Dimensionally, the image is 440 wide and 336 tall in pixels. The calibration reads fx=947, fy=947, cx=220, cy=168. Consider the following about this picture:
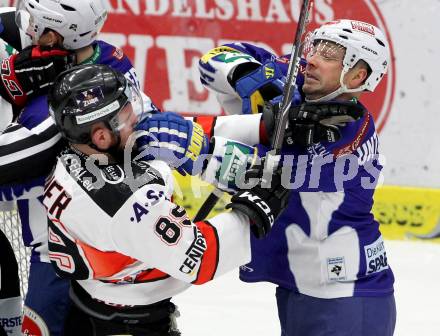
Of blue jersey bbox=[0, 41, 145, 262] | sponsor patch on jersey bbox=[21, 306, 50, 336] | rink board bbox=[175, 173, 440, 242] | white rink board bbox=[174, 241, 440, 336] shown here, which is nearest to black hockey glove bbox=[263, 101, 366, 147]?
blue jersey bbox=[0, 41, 145, 262]

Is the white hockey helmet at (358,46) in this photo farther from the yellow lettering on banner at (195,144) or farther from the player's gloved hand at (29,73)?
the player's gloved hand at (29,73)

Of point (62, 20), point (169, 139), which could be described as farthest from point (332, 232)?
point (62, 20)

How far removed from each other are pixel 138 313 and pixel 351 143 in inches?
30.6

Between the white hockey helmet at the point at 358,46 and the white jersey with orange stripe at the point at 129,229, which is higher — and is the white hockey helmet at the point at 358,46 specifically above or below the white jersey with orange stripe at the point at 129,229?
above

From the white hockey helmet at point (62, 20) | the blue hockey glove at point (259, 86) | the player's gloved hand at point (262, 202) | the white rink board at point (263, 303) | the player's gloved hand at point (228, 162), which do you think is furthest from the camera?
the white rink board at point (263, 303)

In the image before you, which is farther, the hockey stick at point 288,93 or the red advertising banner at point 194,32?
the red advertising banner at point 194,32

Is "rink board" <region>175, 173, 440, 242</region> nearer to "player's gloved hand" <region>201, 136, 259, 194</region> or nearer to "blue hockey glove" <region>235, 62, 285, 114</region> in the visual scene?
"blue hockey glove" <region>235, 62, 285, 114</region>

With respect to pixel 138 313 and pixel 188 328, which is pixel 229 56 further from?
pixel 188 328

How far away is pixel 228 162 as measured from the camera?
99.8 inches

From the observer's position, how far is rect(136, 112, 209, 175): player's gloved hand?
2443 mm

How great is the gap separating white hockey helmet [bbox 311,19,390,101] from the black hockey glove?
0.13m

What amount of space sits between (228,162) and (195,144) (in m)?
0.11

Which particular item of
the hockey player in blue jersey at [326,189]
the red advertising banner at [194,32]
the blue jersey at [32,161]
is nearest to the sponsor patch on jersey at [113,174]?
the blue jersey at [32,161]

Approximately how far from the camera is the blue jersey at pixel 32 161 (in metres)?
2.52
